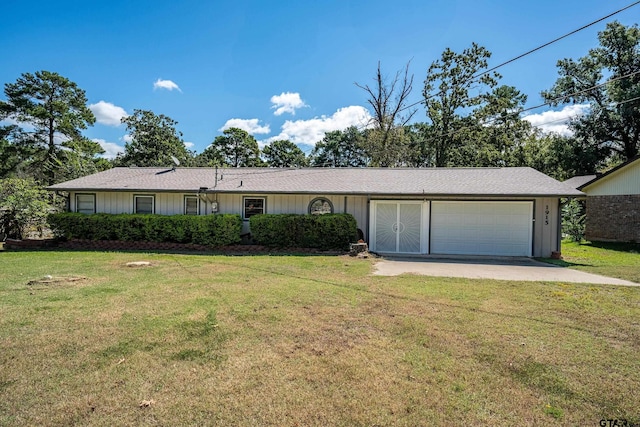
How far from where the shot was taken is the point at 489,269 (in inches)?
367

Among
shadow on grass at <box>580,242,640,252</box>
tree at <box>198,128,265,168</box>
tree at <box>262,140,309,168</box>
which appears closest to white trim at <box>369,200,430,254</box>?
shadow on grass at <box>580,242,640,252</box>

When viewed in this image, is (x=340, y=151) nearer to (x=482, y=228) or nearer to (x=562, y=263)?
(x=482, y=228)

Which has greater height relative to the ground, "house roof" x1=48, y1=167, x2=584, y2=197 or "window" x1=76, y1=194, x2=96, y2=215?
"house roof" x1=48, y1=167, x2=584, y2=197

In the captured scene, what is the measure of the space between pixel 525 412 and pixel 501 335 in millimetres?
1687

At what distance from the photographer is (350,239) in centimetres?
1212

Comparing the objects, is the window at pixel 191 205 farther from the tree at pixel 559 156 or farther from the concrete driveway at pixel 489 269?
the tree at pixel 559 156

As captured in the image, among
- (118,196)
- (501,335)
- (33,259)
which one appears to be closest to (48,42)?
(118,196)

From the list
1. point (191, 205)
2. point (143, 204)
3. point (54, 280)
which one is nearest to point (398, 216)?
point (191, 205)

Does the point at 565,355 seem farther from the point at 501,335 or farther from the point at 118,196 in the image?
the point at 118,196

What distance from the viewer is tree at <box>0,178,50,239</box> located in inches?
543

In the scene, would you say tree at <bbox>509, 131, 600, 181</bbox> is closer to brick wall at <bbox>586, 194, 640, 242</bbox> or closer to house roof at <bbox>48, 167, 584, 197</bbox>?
brick wall at <bbox>586, 194, 640, 242</bbox>

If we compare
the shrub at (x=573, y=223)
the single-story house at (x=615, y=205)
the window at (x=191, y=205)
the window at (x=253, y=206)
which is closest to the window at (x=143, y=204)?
the window at (x=191, y=205)

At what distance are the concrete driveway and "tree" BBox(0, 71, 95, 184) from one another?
2785cm

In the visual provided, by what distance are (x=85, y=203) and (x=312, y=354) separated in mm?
14107
